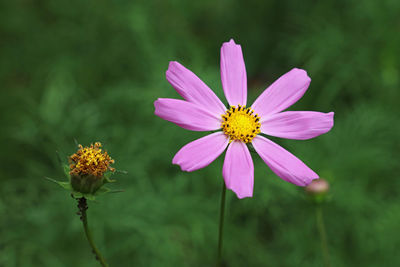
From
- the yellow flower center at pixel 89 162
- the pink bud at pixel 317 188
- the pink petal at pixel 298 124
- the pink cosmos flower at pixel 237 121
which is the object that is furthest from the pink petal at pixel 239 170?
the pink bud at pixel 317 188

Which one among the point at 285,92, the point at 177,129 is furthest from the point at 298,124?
the point at 177,129

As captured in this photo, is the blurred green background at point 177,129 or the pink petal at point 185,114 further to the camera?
the blurred green background at point 177,129

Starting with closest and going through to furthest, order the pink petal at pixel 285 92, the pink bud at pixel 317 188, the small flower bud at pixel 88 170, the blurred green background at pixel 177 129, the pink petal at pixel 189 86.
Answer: the small flower bud at pixel 88 170
the pink petal at pixel 189 86
the pink petal at pixel 285 92
the pink bud at pixel 317 188
the blurred green background at pixel 177 129

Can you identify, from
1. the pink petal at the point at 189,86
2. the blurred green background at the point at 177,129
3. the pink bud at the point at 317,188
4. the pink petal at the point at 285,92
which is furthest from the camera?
the blurred green background at the point at 177,129

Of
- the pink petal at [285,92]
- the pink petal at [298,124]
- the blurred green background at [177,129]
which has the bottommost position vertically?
the pink petal at [298,124]

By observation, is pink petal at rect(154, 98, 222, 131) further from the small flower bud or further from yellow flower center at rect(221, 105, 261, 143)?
Answer: the small flower bud

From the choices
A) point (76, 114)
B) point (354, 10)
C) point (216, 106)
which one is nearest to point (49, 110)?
point (76, 114)

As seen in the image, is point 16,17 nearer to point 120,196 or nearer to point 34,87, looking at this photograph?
point 34,87

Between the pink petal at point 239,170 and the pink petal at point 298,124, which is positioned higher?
the pink petal at point 298,124

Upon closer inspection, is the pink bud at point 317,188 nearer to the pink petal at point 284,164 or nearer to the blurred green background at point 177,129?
the pink petal at point 284,164
